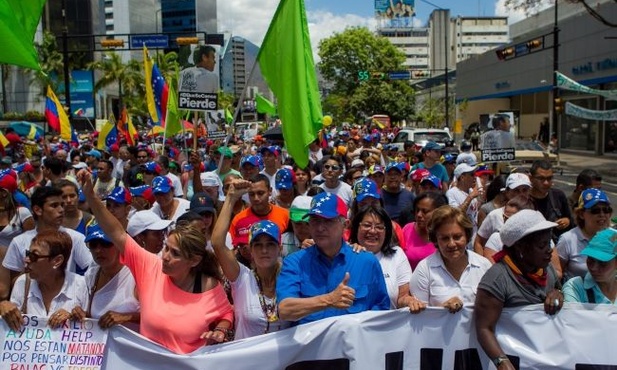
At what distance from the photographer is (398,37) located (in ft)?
526

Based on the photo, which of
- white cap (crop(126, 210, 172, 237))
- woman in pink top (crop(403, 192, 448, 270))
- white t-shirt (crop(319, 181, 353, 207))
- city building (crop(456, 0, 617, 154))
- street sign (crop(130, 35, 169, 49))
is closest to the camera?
white cap (crop(126, 210, 172, 237))

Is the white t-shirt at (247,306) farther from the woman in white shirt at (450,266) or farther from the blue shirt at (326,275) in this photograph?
the woman in white shirt at (450,266)

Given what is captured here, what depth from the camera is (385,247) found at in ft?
13.7

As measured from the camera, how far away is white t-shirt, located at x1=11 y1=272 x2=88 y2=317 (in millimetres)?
3699

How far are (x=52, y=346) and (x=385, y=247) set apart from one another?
221cm

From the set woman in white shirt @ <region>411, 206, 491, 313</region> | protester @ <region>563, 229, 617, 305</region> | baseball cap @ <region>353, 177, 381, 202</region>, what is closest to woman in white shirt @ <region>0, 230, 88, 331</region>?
woman in white shirt @ <region>411, 206, 491, 313</region>

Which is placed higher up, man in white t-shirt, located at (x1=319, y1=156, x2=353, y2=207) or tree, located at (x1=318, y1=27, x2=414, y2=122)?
tree, located at (x1=318, y1=27, x2=414, y2=122)

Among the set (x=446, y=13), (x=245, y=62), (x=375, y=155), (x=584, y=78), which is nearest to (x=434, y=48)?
(x=446, y=13)

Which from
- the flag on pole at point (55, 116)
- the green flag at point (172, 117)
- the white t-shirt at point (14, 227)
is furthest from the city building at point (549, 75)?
the white t-shirt at point (14, 227)

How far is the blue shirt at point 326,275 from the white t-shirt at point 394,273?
0.46m

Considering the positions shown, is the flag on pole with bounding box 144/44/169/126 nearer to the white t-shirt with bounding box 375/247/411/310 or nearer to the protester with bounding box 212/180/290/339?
the white t-shirt with bounding box 375/247/411/310

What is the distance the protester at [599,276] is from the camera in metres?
3.43

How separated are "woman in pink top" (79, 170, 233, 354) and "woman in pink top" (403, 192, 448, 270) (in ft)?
5.76

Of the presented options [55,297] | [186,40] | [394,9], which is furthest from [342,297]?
[394,9]
